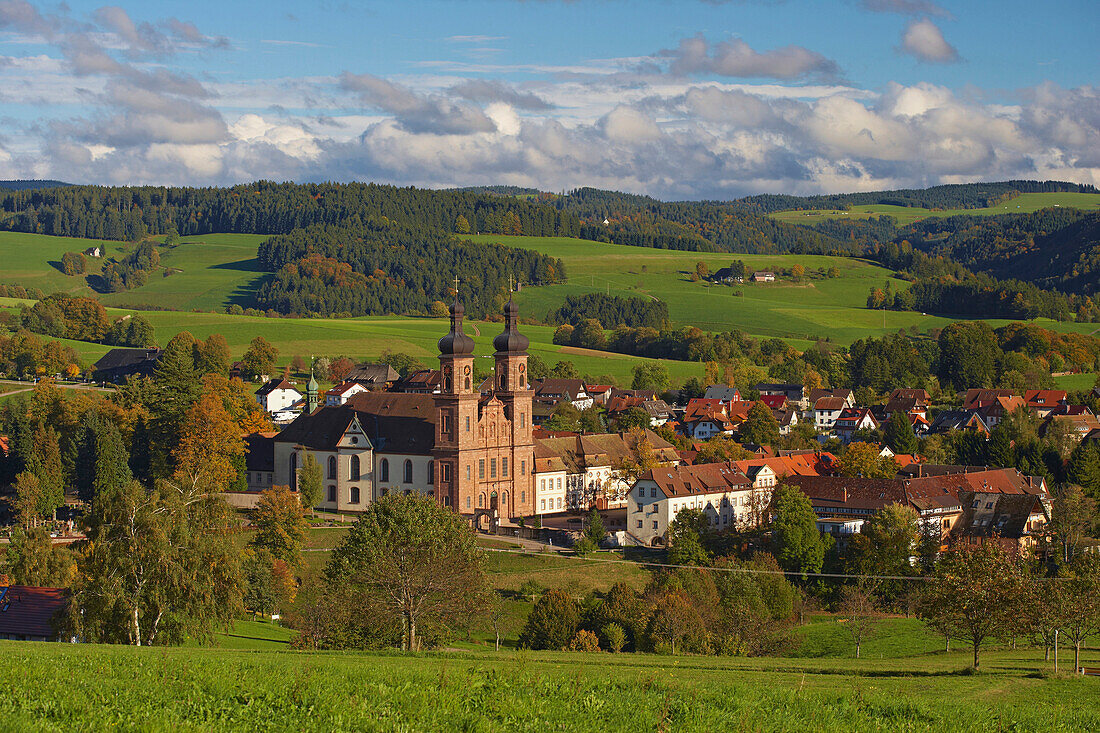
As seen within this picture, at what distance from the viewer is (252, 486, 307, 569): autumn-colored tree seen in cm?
6544

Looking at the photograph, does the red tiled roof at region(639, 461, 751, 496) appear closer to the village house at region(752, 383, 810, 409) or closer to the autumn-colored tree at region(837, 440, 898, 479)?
the autumn-colored tree at region(837, 440, 898, 479)

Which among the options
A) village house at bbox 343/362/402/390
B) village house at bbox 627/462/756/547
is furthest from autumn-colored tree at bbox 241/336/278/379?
village house at bbox 627/462/756/547

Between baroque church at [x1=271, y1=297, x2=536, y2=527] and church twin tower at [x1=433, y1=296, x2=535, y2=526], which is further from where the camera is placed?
baroque church at [x1=271, y1=297, x2=536, y2=527]

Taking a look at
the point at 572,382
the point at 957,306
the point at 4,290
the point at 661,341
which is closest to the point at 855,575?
the point at 572,382

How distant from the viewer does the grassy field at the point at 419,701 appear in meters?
18.0

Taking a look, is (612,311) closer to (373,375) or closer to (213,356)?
(373,375)

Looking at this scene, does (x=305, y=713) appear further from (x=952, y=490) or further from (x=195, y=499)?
(x=952, y=490)

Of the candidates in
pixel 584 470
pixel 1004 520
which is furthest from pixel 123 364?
pixel 1004 520

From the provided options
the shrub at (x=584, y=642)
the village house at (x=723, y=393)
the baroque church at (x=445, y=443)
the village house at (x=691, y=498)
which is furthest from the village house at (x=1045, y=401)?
the shrub at (x=584, y=642)

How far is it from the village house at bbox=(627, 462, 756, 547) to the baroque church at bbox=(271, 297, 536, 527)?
8606 mm

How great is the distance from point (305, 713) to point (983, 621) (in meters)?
29.4

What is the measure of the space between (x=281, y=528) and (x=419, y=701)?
47819 mm

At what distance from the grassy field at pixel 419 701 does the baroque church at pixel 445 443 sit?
53866 millimetres

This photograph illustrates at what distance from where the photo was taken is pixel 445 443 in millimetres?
79938
